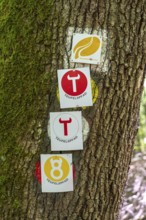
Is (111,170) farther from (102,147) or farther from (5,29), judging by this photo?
(5,29)

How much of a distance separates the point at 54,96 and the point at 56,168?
0.38 meters

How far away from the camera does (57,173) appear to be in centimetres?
194

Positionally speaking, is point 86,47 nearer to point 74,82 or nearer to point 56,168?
point 74,82

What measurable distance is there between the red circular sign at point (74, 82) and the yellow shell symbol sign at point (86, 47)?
0.29 feet

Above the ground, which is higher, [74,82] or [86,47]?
[86,47]

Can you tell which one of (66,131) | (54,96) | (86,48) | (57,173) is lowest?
(57,173)

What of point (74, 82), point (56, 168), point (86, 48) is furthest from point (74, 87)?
point (56, 168)

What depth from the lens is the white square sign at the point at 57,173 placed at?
1.91m

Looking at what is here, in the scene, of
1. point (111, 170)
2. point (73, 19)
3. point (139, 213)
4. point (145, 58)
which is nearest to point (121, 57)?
point (145, 58)

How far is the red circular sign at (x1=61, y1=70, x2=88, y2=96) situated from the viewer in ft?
6.17

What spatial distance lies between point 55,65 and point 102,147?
48cm

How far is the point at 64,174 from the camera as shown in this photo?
1.93 meters

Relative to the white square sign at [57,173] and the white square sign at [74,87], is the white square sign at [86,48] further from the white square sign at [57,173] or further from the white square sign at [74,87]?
the white square sign at [57,173]

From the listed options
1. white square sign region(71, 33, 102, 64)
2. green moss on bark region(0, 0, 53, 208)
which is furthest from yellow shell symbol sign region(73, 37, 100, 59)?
green moss on bark region(0, 0, 53, 208)
